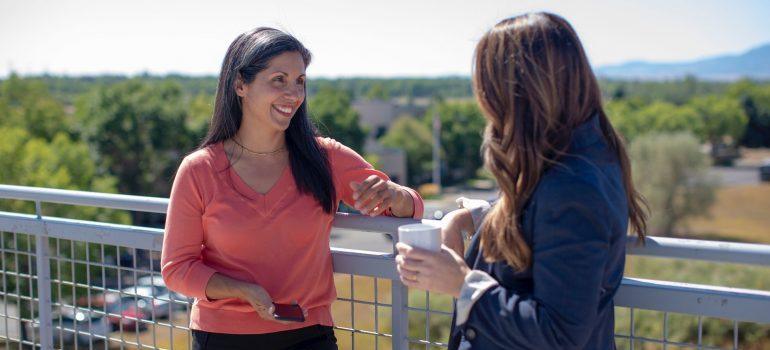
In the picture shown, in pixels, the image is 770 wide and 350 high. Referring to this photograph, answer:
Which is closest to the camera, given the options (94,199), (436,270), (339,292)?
(436,270)

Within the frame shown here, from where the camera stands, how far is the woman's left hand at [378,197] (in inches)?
107

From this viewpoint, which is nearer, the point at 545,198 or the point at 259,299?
the point at 545,198

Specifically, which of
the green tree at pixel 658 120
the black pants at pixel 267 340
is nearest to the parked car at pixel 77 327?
the black pants at pixel 267 340

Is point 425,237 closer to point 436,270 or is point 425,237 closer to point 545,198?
point 436,270

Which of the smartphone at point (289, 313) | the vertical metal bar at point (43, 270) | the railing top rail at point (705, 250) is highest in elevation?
the railing top rail at point (705, 250)

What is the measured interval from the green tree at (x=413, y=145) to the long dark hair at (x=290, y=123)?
217ft

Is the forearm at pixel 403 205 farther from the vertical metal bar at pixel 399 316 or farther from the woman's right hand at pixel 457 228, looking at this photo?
the woman's right hand at pixel 457 228

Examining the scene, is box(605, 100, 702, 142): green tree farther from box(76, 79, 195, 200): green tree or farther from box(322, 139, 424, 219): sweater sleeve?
box(322, 139, 424, 219): sweater sleeve

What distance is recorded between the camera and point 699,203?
50781mm

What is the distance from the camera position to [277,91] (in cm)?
265

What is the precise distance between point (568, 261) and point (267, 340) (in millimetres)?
1310

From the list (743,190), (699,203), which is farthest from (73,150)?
(743,190)

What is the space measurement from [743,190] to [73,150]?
186 feet

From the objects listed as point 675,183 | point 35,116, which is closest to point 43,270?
point 35,116
